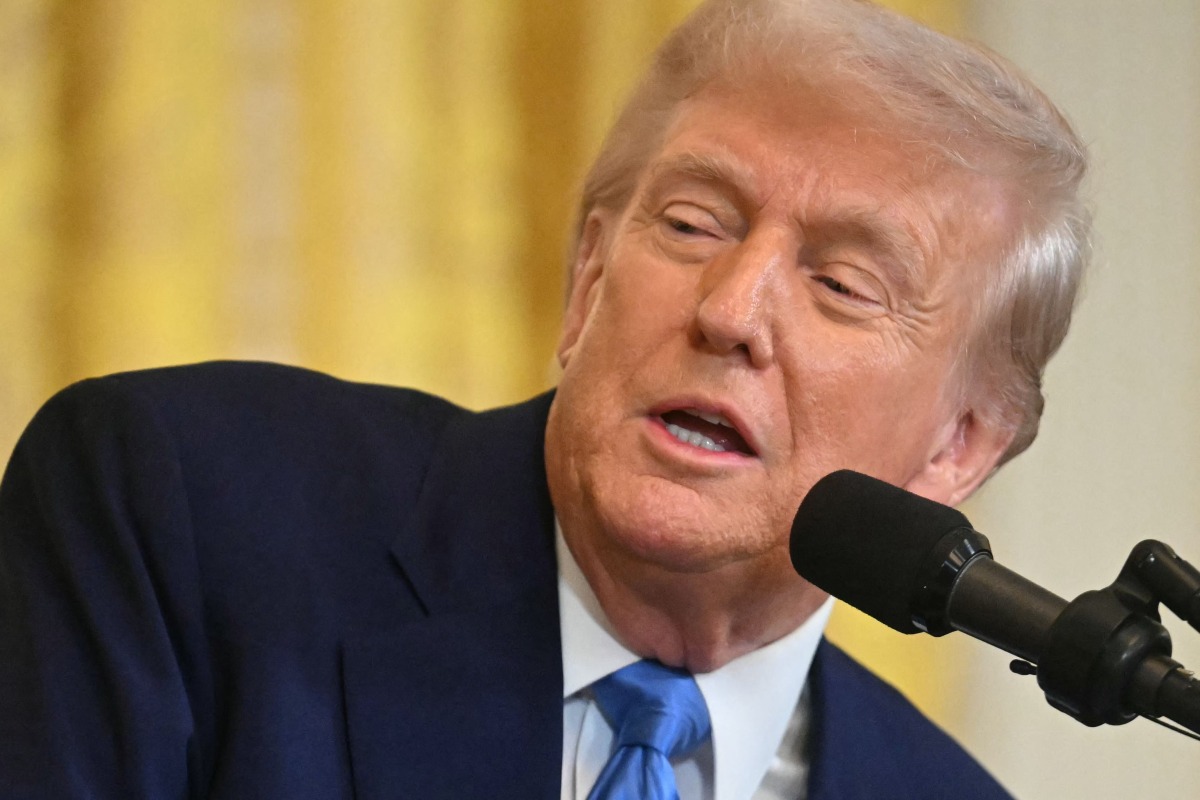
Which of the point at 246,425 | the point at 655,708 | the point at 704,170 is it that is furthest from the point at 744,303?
the point at 246,425

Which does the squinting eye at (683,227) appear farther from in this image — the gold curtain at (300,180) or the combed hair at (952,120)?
the gold curtain at (300,180)

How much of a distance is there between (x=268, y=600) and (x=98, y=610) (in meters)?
0.19

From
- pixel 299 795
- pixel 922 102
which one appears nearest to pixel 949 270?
pixel 922 102

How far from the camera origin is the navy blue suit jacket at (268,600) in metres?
1.47

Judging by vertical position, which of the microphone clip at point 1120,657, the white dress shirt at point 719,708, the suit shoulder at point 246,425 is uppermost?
the microphone clip at point 1120,657

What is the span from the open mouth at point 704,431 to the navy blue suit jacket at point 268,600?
0.27 meters

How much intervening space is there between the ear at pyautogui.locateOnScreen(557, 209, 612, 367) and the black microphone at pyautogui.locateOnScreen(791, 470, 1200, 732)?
765mm

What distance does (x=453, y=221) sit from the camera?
2834mm

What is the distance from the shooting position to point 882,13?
1820mm

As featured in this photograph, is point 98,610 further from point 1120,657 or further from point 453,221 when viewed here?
point 453,221

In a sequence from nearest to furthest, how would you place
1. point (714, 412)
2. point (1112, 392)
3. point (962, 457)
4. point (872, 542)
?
point (872, 542)
point (714, 412)
point (962, 457)
point (1112, 392)

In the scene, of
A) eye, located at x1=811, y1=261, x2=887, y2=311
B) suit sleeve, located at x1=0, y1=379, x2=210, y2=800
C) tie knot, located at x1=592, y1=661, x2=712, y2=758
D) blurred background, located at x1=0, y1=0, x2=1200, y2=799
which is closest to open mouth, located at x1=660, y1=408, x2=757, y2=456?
eye, located at x1=811, y1=261, x2=887, y2=311

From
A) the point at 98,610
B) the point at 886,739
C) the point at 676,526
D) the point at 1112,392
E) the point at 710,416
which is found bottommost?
the point at 886,739

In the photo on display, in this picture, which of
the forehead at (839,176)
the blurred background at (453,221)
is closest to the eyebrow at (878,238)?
the forehead at (839,176)
